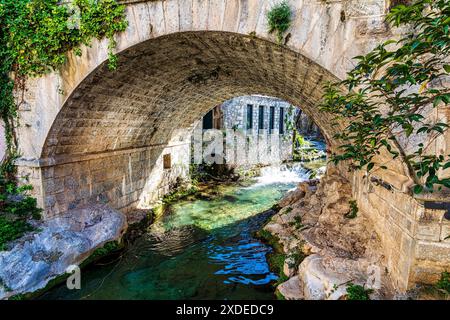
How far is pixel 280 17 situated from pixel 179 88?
4.44 metres

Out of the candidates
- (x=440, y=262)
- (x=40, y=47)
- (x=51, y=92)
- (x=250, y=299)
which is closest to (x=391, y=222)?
(x=440, y=262)

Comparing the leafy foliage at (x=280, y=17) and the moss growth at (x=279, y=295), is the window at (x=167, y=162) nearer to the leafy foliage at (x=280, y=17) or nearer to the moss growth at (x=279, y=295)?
the moss growth at (x=279, y=295)

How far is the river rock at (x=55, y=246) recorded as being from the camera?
181 inches

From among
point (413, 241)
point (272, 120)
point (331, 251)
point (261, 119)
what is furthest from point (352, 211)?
point (272, 120)

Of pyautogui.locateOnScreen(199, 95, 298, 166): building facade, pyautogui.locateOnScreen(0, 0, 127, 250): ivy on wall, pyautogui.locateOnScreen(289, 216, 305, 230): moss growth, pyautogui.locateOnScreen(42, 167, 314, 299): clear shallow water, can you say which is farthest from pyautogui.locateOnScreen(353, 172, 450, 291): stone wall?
pyautogui.locateOnScreen(199, 95, 298, 166): building facade

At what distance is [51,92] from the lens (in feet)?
16.8

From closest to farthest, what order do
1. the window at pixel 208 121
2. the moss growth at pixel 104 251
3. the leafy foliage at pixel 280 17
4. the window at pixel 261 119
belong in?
the leafy foliage at pixel 280 17 → the moss growth at pixel 104 251 → the window at pixel 208 121 → the window at pixel 261 119

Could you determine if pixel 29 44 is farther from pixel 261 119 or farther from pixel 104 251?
pixel 261 119

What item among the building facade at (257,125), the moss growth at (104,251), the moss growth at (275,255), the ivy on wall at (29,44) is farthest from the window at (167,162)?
the ivy on wall at (29,44)

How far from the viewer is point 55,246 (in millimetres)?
5262

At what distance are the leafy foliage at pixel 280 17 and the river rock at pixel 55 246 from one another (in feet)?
17.7

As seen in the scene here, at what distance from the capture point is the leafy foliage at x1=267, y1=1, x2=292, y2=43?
355 centimetres
